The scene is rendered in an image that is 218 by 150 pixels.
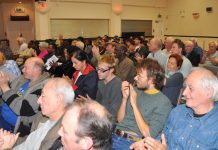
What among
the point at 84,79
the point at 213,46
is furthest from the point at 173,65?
the point at 213,46

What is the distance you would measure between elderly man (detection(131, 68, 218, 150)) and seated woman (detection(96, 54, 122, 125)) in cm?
113

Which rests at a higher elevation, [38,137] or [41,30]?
[41,30]

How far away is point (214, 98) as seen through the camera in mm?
1884

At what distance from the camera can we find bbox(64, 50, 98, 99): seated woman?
130 inches

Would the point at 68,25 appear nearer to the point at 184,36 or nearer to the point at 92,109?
the point at 184,36

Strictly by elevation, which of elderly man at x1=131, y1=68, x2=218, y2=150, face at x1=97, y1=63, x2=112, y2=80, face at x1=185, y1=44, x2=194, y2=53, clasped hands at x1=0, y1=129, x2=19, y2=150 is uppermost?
face at x1=185, y1=44, x2=194, y2=53

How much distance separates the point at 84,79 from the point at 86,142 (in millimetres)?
2057

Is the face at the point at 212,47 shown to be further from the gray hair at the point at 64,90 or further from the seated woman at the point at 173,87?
the gray hair at the point at 64,90

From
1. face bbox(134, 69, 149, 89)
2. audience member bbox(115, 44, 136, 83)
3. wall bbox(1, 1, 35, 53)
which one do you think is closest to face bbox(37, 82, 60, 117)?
face bbox(134, 69, 149, 89)

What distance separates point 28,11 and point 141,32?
18.2ft

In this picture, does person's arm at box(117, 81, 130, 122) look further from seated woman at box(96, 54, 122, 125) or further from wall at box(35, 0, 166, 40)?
wall at box(35, 0, 166, 40)

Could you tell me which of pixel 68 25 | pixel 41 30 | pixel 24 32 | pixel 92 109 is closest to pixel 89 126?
pixel 92 109

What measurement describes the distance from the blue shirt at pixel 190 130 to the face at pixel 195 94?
90mm

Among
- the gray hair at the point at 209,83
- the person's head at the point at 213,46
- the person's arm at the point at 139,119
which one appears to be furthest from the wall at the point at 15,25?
the gray hair at the point at 209,83
